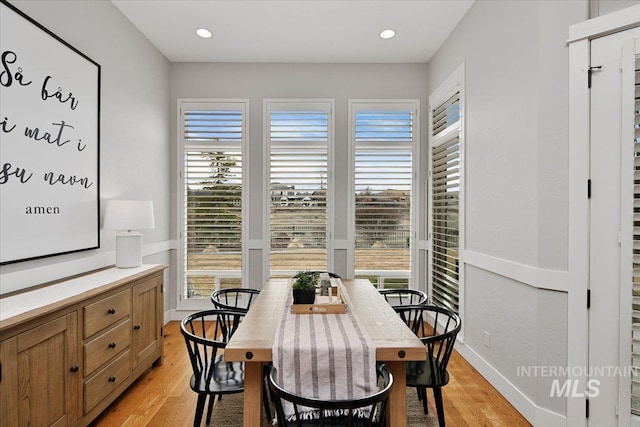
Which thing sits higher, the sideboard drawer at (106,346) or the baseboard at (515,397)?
the sideboard drawer at (106,346)

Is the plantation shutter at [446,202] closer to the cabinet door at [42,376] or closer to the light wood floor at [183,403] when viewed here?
the light wood floor at [183,403]

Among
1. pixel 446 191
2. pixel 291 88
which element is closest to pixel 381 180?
pixel 446 191

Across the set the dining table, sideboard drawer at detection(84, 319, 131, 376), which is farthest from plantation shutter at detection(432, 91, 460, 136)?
sideboard drawer at detection(84, 319, 131, 376)

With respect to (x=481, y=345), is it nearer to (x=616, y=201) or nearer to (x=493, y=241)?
(x=493, y=241)

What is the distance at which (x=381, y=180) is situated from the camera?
4152mm

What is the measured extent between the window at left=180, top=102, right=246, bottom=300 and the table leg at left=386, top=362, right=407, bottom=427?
9.28 feet

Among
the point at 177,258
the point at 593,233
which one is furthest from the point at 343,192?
the point at 593,233

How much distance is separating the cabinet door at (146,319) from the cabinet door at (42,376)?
0.63 metres

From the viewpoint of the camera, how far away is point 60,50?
91.3 inches

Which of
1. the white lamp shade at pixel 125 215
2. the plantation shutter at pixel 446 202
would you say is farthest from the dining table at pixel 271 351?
the plantation shutter at pixel 446 202

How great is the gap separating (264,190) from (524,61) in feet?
9.23

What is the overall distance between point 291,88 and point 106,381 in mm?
3362

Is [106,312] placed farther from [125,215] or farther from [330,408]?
[330,408]

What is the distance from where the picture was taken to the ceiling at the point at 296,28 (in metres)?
3.03
